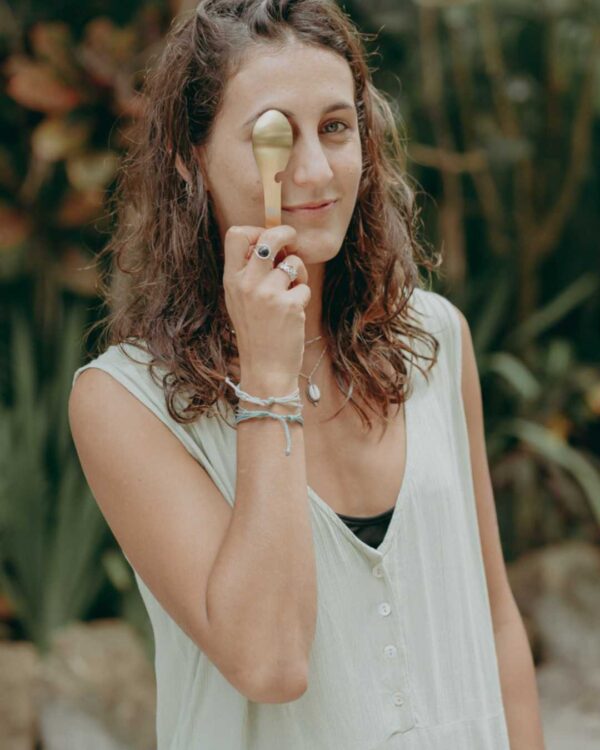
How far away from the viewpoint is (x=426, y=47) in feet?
13.8

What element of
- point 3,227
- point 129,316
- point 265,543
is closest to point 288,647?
point 265,543

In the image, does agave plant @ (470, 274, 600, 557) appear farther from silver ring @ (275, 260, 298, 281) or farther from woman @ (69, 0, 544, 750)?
silver ring @ (275, 260, 298, 281)

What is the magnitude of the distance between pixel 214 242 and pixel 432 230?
275cm

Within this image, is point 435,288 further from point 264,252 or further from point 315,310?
point 264,252

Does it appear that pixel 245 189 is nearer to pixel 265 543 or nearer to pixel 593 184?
pixel 265 543

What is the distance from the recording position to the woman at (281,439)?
137 cm

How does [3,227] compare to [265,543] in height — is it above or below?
below

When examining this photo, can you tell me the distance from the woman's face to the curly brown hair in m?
0.03

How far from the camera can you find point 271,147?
1.39m

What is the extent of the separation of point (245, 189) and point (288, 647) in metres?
0.56

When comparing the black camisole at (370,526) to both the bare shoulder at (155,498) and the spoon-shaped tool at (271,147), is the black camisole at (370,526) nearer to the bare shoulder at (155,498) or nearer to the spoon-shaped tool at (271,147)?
the bare shoulder at (155,498)

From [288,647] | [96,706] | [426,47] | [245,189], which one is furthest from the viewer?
[426,47]

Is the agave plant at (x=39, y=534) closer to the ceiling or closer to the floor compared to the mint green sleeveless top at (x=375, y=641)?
closer to the floor

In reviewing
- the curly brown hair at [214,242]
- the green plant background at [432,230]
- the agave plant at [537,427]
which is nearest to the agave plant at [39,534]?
the green plant background at [432,230]
